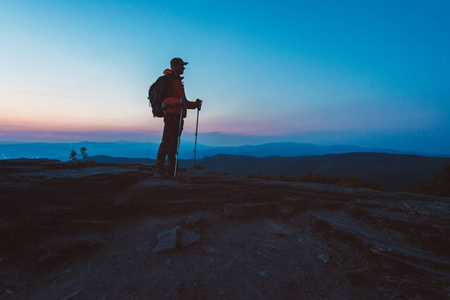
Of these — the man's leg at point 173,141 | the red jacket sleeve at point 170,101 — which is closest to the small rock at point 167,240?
the man's leg at point 173,141

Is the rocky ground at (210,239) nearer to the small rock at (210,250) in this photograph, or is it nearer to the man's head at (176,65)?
the small rock at (210,250)

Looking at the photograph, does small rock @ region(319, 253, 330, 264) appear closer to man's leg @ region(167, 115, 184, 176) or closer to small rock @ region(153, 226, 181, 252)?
small rock @ region(153, 226, 181, 252)

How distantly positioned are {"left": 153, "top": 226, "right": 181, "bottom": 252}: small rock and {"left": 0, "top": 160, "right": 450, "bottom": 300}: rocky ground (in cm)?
4

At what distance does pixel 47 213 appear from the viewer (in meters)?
6.14

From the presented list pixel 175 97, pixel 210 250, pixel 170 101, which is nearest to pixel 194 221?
pixel 210 250

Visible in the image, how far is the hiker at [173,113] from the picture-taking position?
805 centimetres

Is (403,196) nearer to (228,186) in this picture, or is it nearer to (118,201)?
(228,186)

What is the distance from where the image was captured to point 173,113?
26.7 feet

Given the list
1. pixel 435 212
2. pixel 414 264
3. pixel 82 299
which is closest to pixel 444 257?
pixel 414 264

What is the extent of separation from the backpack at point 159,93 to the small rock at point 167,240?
14.7ft

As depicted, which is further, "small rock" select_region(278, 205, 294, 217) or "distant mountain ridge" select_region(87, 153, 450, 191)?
"distant mountain ridge" select_region(87, 153, 450, 191)

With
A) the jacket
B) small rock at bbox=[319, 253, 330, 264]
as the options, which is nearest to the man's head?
the jacket

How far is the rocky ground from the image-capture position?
4191 millimetres

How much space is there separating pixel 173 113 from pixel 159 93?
0.91 m
